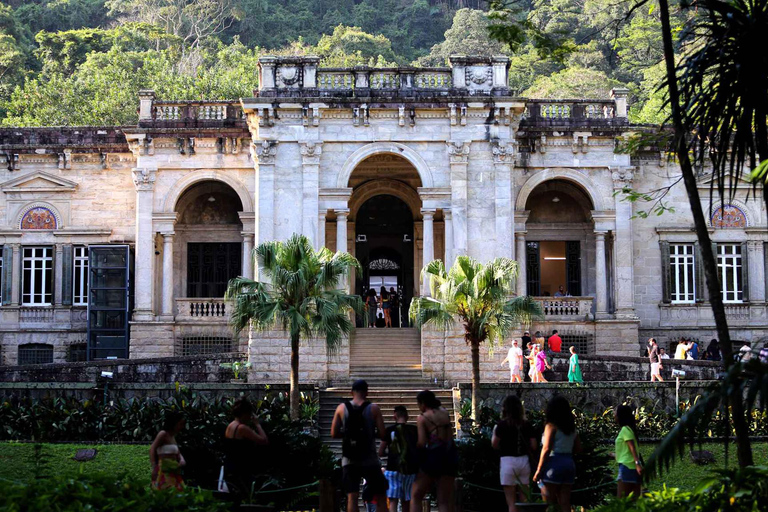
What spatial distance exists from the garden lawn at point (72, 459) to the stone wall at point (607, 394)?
7740 millimetres

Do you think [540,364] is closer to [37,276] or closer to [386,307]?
[386,307]

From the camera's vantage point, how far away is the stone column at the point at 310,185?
97.6 ft

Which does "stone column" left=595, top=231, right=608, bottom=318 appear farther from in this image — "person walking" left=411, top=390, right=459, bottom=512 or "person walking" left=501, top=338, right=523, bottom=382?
"person walking" left=411, top=390, right=459, bottom=512

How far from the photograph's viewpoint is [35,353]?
3456 cm

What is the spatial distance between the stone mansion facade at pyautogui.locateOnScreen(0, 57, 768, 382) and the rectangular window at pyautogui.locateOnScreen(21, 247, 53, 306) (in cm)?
6

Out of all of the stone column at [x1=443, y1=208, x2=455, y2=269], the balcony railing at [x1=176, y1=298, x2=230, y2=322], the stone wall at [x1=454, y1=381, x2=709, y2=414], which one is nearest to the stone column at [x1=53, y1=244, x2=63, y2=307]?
the balcony railing at [x1=176, y1=298, x2=230, y2=322]

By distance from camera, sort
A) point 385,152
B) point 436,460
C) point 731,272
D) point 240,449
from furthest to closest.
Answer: point 731,272, point 385,152, point 436,460, point 240,449

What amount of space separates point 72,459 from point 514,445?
11.0 metres

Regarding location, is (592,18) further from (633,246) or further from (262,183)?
(262,183)

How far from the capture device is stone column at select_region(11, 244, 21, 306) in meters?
34.4

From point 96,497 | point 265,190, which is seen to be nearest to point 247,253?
point 265,190

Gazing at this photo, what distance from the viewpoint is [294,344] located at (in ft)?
77.8

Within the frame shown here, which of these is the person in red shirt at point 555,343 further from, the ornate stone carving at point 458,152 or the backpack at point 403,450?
the backpack at point 403,450

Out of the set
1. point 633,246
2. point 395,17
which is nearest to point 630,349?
point 633,246
